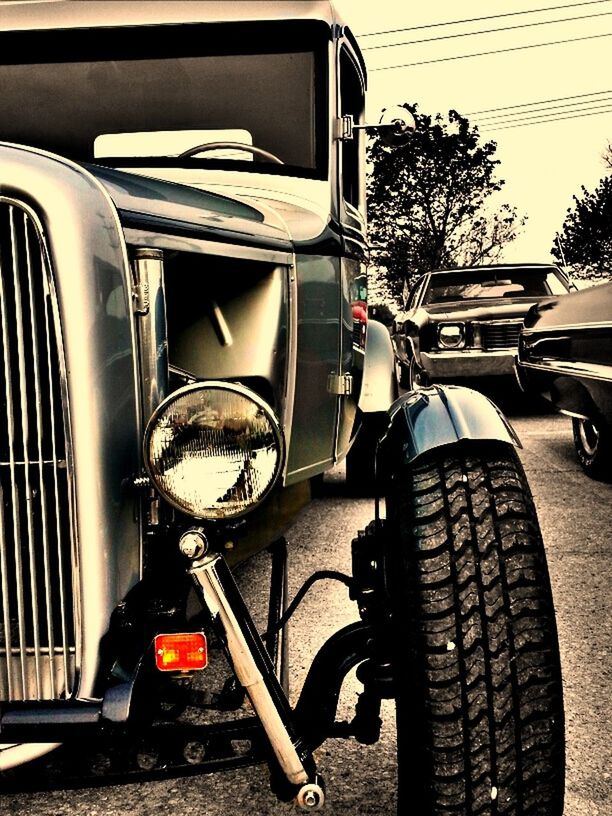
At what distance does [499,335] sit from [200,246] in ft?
21.6

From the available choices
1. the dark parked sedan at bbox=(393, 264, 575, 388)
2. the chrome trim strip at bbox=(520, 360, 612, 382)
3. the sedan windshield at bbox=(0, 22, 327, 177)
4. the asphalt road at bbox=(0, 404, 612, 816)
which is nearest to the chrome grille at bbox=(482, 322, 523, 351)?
the dark parked sedan at bbox=(393, 264, 575, 388)

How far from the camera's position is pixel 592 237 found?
122 feet

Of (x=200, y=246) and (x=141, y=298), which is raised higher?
(x=200, y=246)

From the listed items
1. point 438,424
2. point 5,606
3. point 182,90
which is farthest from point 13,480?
point 182,90

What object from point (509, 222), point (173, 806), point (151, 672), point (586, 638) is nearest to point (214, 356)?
point (151, 672)

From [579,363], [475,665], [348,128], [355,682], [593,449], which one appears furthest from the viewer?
[593,449]

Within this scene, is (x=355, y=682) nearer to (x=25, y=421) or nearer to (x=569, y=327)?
(x=25, y=421)

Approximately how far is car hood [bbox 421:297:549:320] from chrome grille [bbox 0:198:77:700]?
696 cm

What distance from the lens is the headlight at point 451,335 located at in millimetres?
8211

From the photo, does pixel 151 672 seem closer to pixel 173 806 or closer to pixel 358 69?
pixel 173 806

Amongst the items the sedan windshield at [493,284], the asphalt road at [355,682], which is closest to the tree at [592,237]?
the sedan windshield at [493,284]

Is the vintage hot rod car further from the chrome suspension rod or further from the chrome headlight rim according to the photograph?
the chrome headlight rim

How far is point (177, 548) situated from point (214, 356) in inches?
31.7

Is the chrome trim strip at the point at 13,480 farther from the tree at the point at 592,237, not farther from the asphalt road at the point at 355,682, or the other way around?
the tree at the point at 592,237
